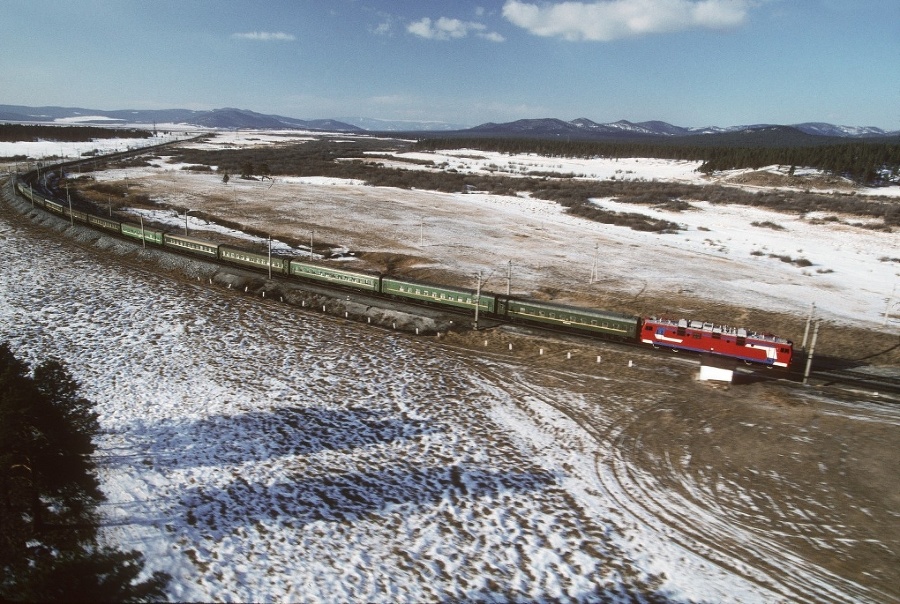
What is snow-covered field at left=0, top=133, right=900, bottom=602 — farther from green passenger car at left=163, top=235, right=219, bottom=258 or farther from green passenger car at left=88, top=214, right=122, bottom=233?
green passenger car at left=88, top=214, right=122, bottom=233

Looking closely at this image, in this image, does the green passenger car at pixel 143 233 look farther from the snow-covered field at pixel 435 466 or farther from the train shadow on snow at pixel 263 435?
the train shadow on snow at pixel 263 435

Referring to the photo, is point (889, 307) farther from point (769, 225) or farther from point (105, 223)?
point (105, 223)

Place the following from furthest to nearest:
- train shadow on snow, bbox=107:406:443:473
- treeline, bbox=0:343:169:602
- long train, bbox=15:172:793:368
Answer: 1. long train, bbox=15:172:793:368
2. train shadow on snow, bbox=107:406:443:473
3. treeline, bbox=0:343:169:602

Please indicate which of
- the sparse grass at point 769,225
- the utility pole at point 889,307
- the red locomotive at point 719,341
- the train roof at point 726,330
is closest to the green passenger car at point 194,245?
the red locomotive at point 719,341

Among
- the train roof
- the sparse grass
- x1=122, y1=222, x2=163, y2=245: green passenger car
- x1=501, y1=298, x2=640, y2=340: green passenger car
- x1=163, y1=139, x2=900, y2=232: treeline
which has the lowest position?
x1=501, y1=298, x2=640, y2=340: green passenger car

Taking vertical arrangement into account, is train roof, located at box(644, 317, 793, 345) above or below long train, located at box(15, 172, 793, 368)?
above

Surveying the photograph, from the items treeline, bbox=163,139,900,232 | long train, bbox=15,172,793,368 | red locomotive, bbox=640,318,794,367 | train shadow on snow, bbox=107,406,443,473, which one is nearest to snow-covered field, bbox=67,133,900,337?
treeline, bbox=163,139,900,232

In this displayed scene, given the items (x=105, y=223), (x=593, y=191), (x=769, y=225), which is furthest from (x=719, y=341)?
(x=593, y=191)

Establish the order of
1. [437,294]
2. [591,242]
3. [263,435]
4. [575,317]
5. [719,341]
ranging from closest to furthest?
1. [263,435]
2. [719,341]
3. [575,317]
4. [437,294]
5. [591,242]
